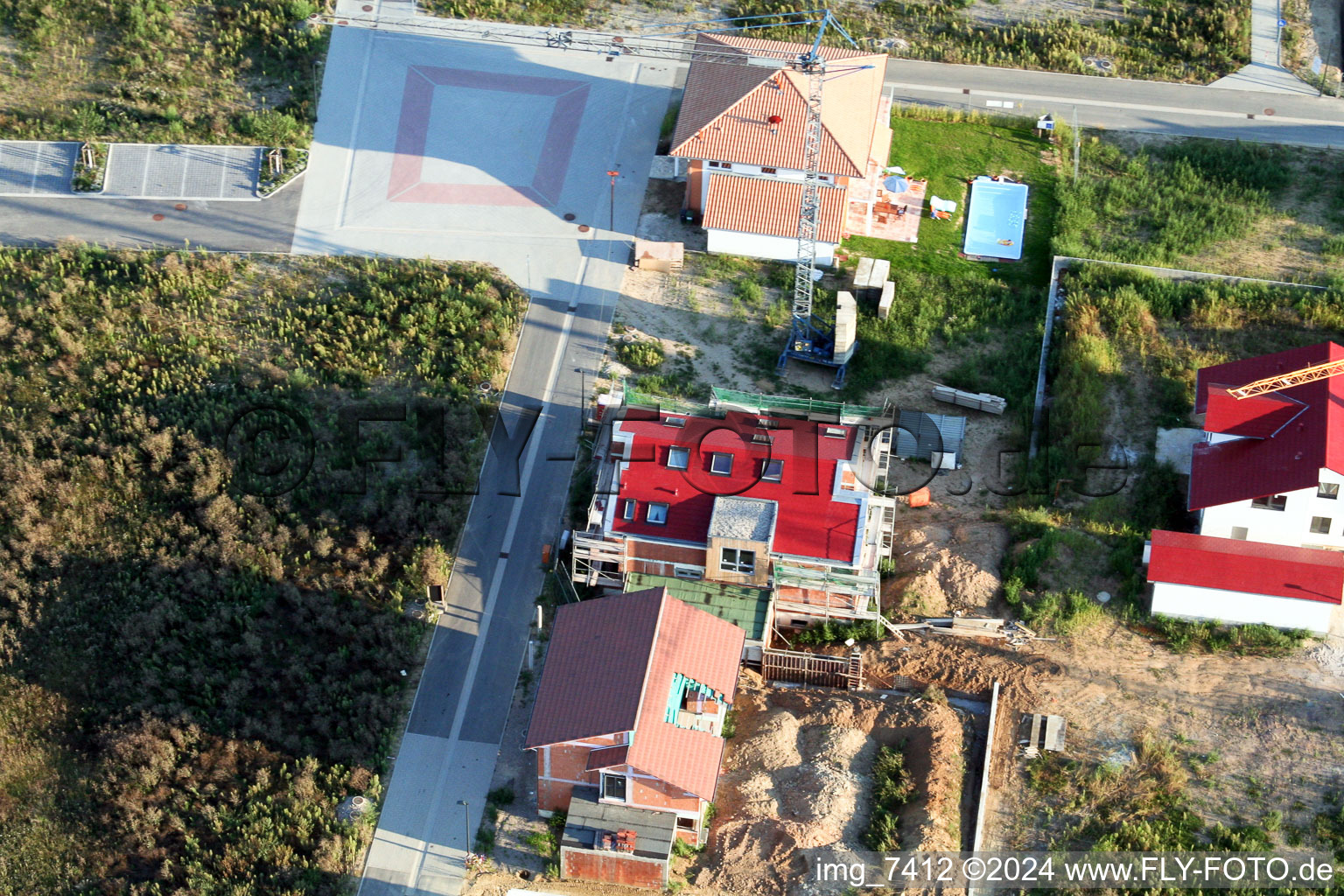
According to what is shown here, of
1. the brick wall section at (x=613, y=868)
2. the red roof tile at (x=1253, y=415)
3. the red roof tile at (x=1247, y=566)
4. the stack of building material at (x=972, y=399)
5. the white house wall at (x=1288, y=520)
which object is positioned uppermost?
the red roof tile at (x=1253, y=415)

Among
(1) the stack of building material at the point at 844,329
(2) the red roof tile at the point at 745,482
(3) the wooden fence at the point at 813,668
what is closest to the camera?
(3) the wooden fence at the point at 813,668

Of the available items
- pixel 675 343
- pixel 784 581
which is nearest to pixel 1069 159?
pixel 675 343

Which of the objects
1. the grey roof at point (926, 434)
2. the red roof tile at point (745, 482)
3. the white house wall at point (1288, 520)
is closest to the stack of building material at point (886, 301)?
the grey roof at point (926, 434)

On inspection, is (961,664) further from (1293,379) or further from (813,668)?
(1293,379)

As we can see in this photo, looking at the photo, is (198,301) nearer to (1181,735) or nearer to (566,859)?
(566,859)

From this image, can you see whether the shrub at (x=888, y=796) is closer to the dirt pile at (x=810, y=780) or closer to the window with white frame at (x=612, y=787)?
the dirt pile at (x=810, y=780)

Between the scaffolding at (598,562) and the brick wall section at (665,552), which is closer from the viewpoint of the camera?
the brick wall section at (665,552)

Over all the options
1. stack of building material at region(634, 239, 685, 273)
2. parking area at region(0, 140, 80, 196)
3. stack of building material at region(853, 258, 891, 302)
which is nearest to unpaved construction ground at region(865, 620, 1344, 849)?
stack of building material at region(853, 258, 891, 302)
